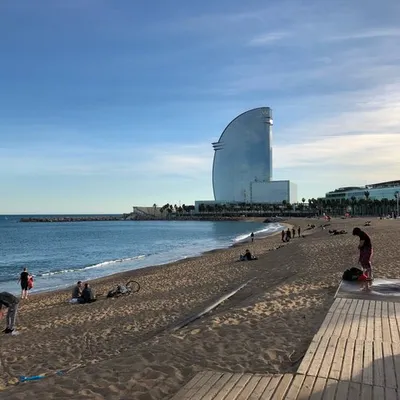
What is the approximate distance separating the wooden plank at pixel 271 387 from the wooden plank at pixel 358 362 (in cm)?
73

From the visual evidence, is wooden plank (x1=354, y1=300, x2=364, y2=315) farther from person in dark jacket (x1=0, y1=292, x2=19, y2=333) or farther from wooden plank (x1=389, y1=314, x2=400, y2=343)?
person in dark jacket (x1=0, y1=292, x2=19, y2=333)

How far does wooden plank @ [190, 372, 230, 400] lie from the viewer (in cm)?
411

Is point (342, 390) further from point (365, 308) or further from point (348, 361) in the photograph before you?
point (365, 308)

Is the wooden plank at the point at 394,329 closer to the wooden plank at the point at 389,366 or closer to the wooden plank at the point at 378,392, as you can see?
the wooden plank at the point at 389,366

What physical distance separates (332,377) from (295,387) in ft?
1.43

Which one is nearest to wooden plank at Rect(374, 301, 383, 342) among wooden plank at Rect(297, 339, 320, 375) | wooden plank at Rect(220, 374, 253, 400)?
wooden plank at Rect(297, 339, 320, 375)

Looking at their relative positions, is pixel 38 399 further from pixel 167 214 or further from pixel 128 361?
pixel 167 214

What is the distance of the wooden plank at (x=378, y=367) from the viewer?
165 inches

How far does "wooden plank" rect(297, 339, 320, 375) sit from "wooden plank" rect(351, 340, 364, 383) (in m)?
0.46

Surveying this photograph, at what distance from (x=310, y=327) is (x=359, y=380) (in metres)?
2.48

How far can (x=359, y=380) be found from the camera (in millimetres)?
4230

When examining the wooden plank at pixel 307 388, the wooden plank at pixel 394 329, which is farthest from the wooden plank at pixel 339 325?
the wooden plank at pixel 307 388

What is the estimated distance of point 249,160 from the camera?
18338 centimetres

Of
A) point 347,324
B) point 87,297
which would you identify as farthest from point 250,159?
point 347,324
